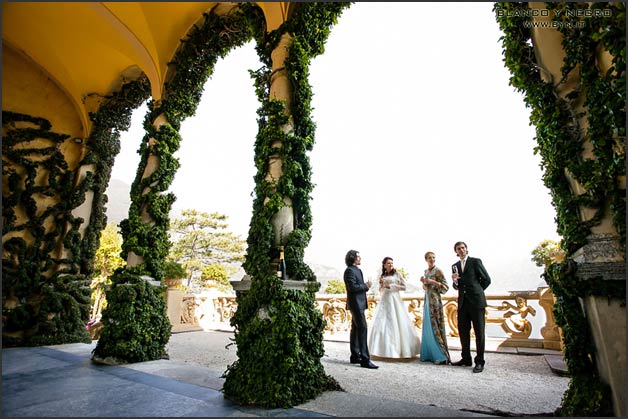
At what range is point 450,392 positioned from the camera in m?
3.23

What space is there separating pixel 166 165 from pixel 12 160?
4.21 m

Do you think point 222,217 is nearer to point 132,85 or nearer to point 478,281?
point 132,85

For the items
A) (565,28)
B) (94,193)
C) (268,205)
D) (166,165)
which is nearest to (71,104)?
(94,193)

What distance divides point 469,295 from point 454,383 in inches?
51.0

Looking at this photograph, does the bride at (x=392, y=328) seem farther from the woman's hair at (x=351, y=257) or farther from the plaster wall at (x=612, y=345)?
the plaster wall at (x=612, y=345)

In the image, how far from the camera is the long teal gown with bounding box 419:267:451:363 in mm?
4820

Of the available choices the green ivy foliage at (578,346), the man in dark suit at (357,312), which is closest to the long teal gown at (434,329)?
the man in dark suit at (357,312)

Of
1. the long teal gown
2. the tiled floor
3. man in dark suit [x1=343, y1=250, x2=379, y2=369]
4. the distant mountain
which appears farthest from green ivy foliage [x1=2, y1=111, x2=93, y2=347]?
the distant mountain

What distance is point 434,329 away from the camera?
4.91m

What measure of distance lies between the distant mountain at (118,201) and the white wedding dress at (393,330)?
158 ft

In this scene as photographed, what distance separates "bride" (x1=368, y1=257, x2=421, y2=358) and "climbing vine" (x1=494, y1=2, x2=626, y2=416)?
2781mm

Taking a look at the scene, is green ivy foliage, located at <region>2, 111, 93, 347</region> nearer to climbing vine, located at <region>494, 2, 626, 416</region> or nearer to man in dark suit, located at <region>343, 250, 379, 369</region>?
man in dark suit, located at <region>343, 250, 379, 369</region>

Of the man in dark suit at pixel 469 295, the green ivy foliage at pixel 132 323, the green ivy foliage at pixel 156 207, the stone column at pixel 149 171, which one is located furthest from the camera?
the stone column at pixel 149 171

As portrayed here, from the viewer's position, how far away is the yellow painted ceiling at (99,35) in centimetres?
584
